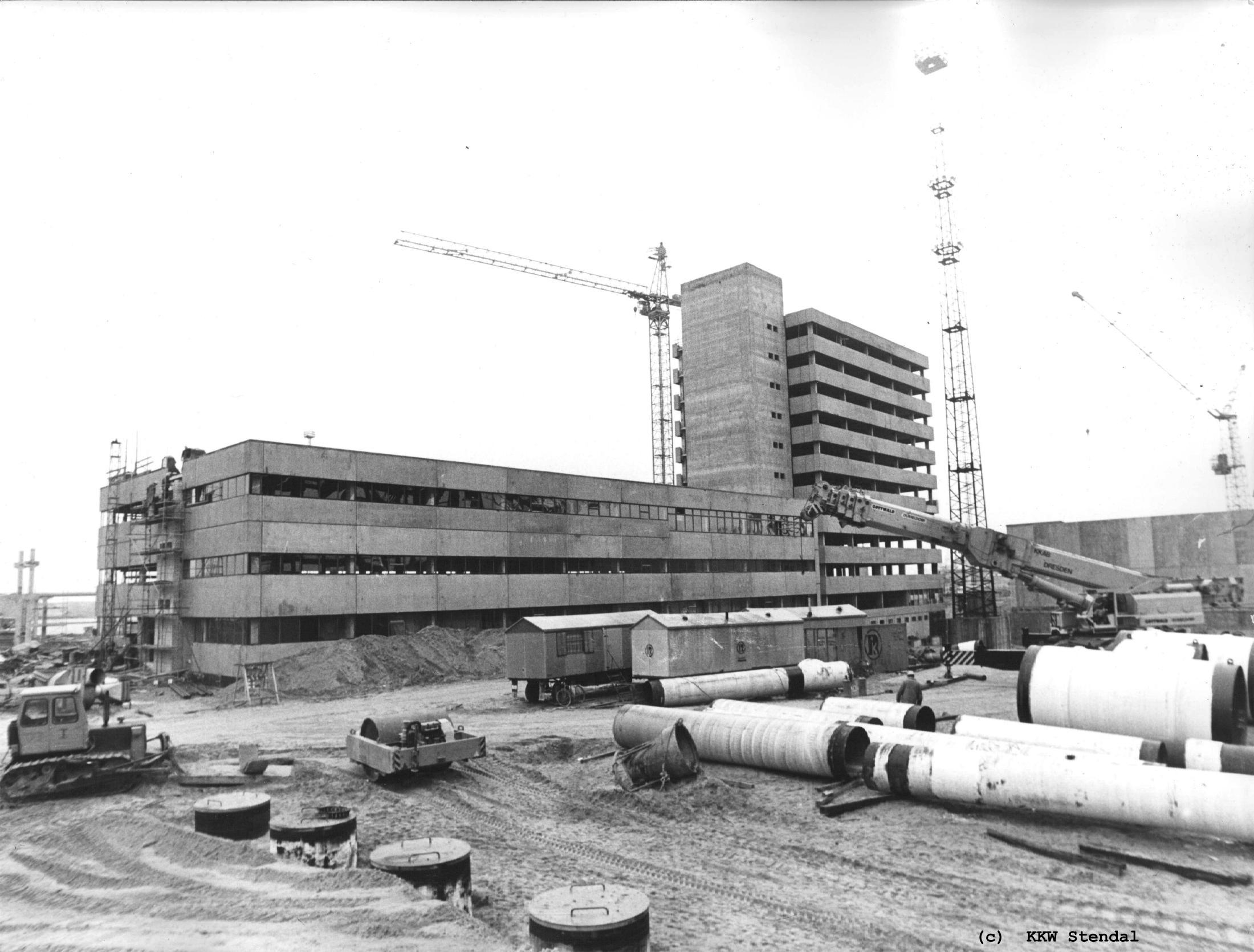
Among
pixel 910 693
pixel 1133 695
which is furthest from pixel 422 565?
pixel 1133 695

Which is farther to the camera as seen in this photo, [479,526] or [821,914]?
[479,526]

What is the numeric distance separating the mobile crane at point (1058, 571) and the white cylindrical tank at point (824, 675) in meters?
6.93

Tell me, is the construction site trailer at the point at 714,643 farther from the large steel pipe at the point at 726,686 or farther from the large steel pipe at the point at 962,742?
the large steel pipe at the point at 962,742

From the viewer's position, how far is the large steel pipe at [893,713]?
19.4 metres

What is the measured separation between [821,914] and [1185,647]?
54.1 feet

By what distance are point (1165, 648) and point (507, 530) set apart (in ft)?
114

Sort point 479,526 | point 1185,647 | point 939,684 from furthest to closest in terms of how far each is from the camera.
A: point 479,526 → point 939,684 → point 1185,647

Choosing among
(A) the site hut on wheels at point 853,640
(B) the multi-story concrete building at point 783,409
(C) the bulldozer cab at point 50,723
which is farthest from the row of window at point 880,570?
(C) the bulldozer cab at point 50,723

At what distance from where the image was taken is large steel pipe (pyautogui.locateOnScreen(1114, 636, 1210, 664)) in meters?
19.8

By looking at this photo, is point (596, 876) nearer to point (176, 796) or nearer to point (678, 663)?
point (176, 796)

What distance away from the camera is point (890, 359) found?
96.1 m

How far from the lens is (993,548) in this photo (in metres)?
37.2

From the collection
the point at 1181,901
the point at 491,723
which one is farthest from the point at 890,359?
the point at 1181,901

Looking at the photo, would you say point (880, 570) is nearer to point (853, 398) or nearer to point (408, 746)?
point (853, 398)
